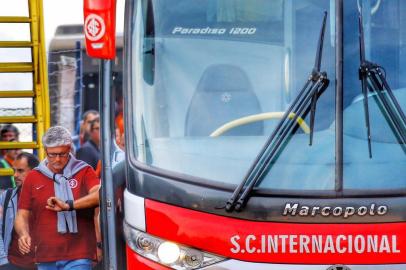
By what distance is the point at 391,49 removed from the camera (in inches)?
229

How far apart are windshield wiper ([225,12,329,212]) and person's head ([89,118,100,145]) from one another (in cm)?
567

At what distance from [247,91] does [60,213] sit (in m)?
2.26

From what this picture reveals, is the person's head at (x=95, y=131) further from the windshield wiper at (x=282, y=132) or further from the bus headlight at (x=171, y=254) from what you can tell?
the windshield wiper at (x=282, y=132)

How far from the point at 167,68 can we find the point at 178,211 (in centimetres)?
87

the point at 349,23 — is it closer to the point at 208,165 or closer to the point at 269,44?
the point at 269,44

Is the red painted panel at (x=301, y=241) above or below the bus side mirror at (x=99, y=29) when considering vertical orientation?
below

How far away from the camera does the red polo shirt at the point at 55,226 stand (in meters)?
7.66

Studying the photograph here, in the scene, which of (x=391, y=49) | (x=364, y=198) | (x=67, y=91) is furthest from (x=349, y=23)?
(x=67, y=91)

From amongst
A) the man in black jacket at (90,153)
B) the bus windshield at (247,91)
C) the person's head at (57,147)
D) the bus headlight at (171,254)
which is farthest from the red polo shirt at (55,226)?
the man in black jacket at (90,153)

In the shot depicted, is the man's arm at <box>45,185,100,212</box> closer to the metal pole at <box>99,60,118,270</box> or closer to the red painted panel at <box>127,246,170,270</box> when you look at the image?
the metal pole at <box>99,60,118,270</box>

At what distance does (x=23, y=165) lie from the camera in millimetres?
8688

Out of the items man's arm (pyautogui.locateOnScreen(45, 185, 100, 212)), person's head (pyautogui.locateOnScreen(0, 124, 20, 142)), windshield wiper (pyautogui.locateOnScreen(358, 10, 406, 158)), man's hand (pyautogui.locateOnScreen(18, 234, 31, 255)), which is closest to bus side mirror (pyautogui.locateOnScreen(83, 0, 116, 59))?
windshield wiper (pyautogui.locateOnScreen(358, 10, 406, 158))

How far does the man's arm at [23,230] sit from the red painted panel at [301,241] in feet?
7.71

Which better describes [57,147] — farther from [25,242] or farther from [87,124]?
[87,124]
